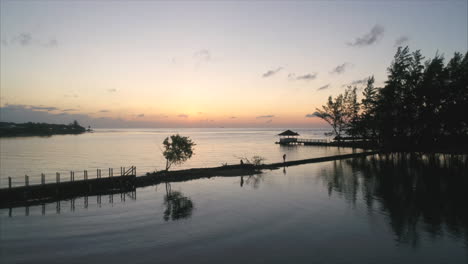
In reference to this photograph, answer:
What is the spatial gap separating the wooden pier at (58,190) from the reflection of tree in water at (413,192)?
2860cm

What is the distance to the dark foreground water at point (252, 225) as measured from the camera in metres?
17.5

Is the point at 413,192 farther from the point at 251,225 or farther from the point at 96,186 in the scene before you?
the point at 96,186

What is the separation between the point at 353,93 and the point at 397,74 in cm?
4214

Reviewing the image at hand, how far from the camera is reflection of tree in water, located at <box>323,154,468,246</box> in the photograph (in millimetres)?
22406

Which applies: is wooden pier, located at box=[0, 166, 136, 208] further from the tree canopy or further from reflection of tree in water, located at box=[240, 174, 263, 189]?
the tree canopy

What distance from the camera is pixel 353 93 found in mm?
104562

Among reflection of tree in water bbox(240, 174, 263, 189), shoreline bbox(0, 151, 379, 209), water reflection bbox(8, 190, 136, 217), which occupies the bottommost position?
reflection of tree in water bbox(240, 174, 263, 189)

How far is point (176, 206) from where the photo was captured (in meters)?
28.6

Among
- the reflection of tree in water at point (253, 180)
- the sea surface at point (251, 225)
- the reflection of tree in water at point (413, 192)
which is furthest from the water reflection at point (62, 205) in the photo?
the reflection of tree in water at point (413, 192)

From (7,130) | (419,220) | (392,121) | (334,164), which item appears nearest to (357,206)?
(419,220)

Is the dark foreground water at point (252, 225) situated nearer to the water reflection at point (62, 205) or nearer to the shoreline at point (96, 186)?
the water reflection at point (62, 205)

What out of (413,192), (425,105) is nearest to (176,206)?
(413,192)

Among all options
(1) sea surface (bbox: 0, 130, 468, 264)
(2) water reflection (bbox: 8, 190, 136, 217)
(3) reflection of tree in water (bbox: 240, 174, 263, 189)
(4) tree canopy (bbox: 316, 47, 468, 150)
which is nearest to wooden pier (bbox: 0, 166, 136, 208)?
(2) water reflection (bbox: 8, 190, 136, 217)

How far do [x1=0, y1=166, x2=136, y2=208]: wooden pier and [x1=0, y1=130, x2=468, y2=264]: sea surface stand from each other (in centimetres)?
174
